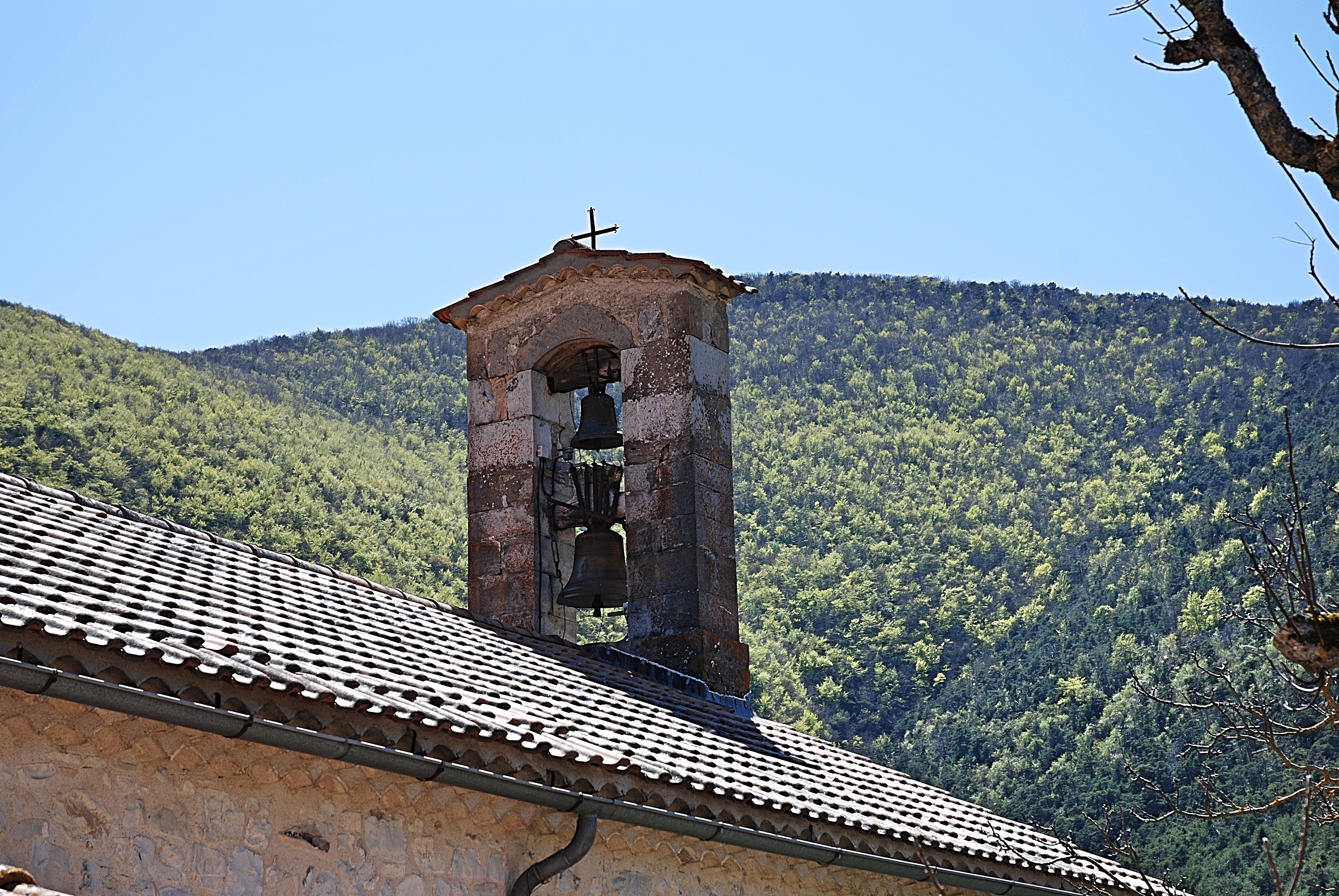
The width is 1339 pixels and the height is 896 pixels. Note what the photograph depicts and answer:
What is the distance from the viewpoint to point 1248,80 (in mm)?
3537

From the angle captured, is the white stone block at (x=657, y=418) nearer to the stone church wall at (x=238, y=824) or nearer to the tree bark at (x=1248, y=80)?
the stone church wall at (x=238, y=824)

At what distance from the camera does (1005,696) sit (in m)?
27.3

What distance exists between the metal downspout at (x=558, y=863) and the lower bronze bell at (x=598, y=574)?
381 centimetres

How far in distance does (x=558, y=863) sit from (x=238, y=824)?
1.16 m

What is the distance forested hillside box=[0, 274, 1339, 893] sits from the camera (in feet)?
82.6

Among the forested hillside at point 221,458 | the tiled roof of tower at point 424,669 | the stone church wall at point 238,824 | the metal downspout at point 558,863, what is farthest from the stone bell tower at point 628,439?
the forested hillside at point 221,458

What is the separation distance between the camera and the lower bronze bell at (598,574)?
9086mm

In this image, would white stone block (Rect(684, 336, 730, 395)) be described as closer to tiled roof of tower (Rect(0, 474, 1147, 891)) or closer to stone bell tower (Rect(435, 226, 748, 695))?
stone bell tower (Rect(435, 226, 748, 695))

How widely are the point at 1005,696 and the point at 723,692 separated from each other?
763 inches

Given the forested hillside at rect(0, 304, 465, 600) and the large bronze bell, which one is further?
the forested hillside at rect(0, 304, 465, 600)

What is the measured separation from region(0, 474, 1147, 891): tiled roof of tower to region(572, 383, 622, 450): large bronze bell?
160 cm

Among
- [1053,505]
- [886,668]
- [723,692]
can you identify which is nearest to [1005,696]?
[886,668]

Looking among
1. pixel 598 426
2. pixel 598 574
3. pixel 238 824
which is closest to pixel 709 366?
pixel 598 426

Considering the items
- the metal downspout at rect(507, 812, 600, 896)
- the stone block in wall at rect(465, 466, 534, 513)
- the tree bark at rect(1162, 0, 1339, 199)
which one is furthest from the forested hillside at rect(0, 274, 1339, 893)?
the tree bark at rect(1162, 0, 1339, 199)
